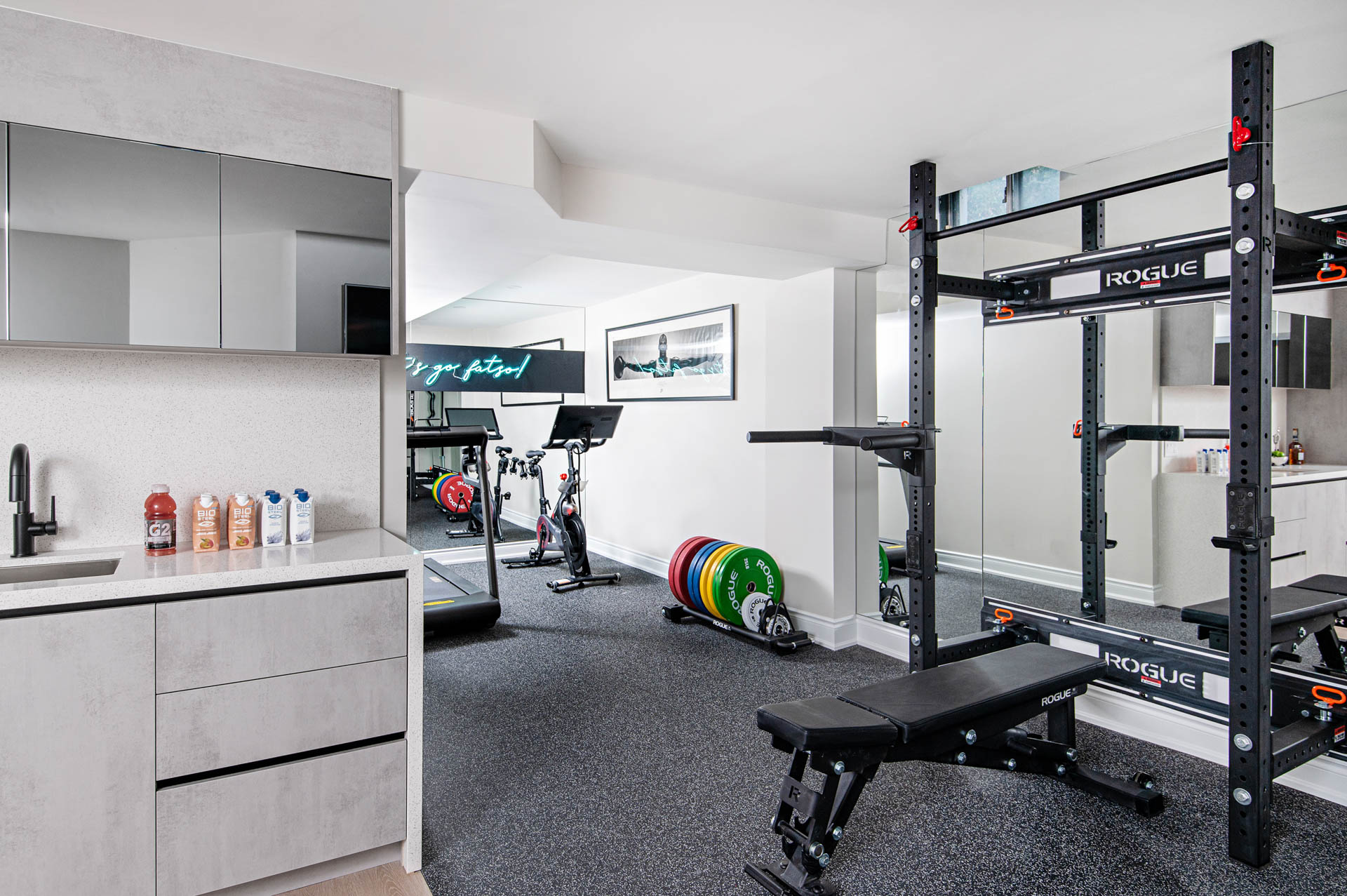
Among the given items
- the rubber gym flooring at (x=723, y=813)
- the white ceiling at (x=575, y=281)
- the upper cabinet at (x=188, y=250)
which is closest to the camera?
the upper cabinet at (x=188, y=250)

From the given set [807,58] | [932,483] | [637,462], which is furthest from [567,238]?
[637,462]

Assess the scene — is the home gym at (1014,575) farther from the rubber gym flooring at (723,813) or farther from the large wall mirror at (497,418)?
the large wall mirror at (497,418)

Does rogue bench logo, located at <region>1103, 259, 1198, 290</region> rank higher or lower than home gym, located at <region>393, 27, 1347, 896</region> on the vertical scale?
higher

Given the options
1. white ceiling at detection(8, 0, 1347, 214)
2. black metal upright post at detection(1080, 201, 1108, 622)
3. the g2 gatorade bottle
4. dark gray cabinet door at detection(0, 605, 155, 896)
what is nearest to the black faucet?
the g2 gatorade bottle

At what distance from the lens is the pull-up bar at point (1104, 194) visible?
244 centimetres

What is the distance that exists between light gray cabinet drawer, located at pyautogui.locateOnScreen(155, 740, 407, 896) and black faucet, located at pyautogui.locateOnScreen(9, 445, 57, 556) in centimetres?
94

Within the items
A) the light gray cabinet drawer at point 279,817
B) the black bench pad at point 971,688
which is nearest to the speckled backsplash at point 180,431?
the light gray cabinet drawer at point 279,817

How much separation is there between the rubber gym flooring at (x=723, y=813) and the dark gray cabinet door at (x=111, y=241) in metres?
1.91

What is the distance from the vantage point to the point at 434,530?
592 cm

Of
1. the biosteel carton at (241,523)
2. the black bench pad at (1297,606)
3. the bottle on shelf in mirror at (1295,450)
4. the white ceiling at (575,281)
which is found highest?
the white ceiling at (575,281)

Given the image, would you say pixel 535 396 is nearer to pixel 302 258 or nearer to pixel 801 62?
pixel 302 258

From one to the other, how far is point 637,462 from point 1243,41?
5.11 meters

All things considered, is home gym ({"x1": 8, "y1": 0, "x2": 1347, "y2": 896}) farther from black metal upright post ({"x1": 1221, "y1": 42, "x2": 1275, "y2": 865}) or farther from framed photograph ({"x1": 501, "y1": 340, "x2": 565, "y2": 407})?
framed photograph ({"x1": 501, "y1": 340, "x2": 565, "y2": 407})

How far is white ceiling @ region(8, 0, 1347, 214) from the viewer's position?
6.88 feet
